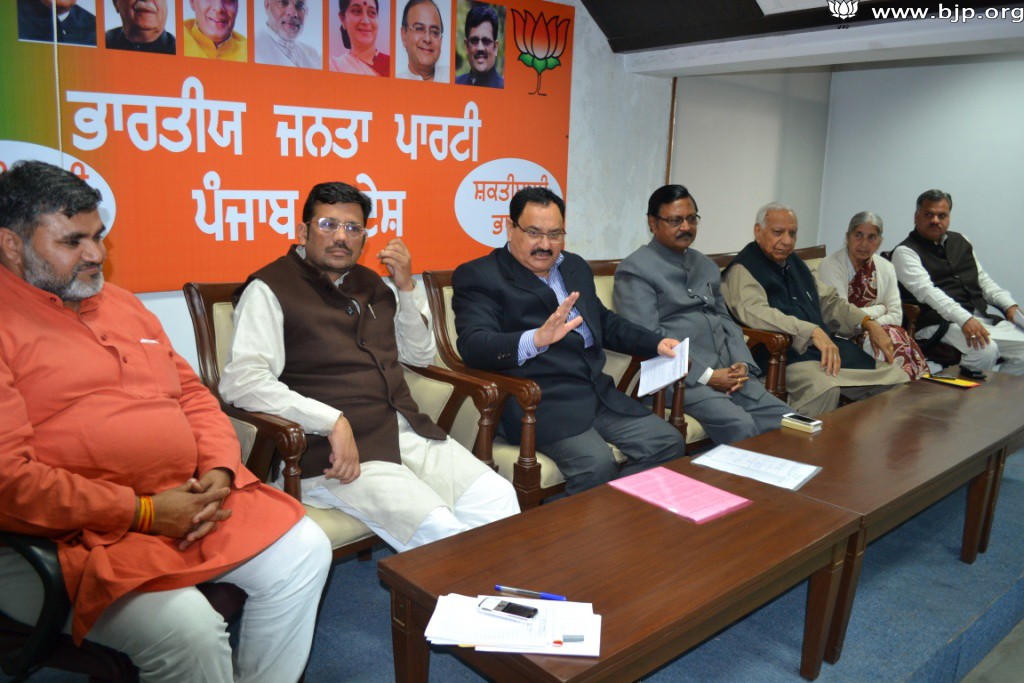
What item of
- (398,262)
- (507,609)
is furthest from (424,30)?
(507,609)

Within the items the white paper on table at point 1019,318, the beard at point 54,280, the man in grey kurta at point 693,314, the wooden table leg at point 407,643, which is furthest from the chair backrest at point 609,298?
the white paper on table at point 1019,318

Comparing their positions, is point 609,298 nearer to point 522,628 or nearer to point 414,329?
point 414,329

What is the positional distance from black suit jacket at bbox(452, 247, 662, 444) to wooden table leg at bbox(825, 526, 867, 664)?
0.93 metres

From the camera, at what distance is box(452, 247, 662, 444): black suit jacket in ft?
8.43

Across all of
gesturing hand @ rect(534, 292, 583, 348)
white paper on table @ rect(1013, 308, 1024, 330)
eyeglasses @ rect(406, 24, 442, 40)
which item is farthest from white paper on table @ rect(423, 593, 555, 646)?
white paper on table @ rect(1013, 308, 1024, 330)

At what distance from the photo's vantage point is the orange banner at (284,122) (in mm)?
2471

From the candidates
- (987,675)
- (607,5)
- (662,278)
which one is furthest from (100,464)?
(607,5)

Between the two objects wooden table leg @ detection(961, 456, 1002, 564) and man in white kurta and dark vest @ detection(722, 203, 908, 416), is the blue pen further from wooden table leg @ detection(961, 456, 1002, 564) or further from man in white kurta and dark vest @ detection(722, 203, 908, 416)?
man in white kurta and dark vest @ detection(722, 203, 908, 416)

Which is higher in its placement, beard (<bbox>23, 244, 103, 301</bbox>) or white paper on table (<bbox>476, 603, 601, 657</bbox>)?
beard (<bbox>23, 244, 103, 301</bbox>)

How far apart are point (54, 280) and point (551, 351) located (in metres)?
1.53

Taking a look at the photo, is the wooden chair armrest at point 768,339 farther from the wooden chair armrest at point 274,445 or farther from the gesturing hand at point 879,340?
the wooden chair armrest at point 274,445

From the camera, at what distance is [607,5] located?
12.5 ft

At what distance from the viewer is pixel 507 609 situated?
144 centimetres

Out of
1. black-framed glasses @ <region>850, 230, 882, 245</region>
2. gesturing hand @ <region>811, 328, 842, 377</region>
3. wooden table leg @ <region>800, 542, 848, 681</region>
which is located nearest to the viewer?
wooden table leg @ <region>800, 542, 848, 681</region>
